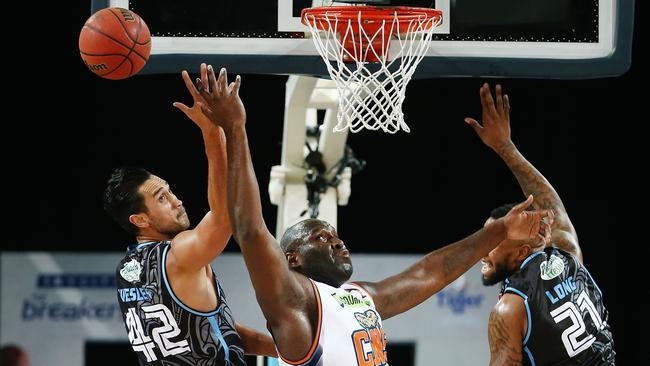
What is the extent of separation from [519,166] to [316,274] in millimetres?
1414

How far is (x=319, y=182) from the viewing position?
22.7 feet

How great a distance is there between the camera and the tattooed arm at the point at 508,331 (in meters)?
4.65

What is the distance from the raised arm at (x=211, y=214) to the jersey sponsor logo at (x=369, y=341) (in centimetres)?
61

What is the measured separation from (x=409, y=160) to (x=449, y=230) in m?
0.75

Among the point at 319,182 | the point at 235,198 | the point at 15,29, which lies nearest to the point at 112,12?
the point at 235,198

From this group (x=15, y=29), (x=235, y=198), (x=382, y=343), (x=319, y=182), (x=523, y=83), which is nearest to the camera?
(x=235, y=198)

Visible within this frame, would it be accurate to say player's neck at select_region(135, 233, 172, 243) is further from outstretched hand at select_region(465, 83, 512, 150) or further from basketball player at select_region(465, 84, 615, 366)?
outstretched hand at select_region(465, 83, 512, 150)

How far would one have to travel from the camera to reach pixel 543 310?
4.67 m

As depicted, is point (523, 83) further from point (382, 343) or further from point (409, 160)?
point (382, 343)

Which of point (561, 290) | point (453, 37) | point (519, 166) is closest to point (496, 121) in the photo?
point (519, 166)

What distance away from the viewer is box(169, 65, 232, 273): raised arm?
405 centimetres

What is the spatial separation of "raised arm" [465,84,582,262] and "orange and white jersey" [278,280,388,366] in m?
1.34

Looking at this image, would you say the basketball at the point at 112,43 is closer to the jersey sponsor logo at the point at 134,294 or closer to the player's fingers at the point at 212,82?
the player's fingers at the point at 212,82

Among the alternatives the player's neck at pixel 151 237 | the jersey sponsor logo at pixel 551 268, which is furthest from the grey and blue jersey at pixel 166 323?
the jersey sponsor logo at pixel 551 268
